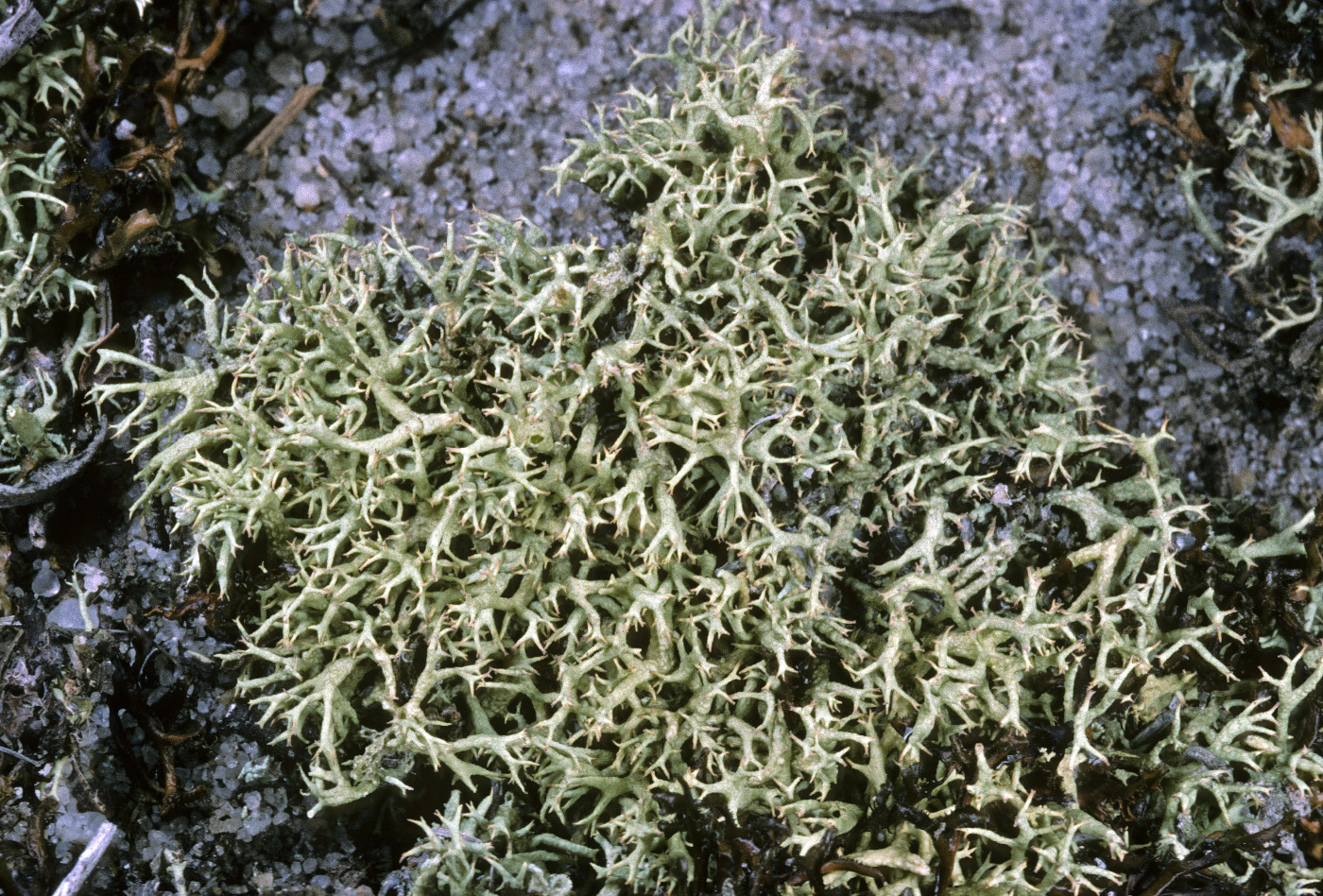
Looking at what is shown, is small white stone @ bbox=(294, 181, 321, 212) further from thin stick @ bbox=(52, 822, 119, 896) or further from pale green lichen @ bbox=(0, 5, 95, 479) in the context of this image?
thin stick @ bbox=(52, 822, 119, 896)

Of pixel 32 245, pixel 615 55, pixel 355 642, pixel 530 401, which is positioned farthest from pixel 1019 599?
pixel 32 245

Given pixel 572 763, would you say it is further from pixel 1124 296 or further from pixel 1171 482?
pixel 1124 296

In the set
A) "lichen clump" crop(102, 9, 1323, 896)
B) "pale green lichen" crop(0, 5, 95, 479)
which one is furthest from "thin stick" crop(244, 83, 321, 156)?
"lichen clump" crop(102, 9, 1323, 896)

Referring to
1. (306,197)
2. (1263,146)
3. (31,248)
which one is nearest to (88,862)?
(31,248)

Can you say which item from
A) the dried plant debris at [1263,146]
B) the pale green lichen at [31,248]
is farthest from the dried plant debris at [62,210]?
the dried plant debris at [1263,146]

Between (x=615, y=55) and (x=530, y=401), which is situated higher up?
(x=615, y=55)

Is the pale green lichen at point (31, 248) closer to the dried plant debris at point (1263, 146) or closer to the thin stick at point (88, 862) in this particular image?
the thin stick at point (88, 862)

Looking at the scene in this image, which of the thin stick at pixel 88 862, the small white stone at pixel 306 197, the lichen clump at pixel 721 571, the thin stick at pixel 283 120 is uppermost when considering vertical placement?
the thin stick at pixel 283 120
